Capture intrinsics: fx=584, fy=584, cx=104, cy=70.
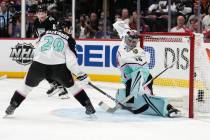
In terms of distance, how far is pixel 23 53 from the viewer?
10.3 metres

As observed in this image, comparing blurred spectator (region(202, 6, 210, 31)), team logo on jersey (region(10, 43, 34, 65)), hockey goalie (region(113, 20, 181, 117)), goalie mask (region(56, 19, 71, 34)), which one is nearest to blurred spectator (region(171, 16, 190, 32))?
blurred spectator (region(202, 6, 210, 31))

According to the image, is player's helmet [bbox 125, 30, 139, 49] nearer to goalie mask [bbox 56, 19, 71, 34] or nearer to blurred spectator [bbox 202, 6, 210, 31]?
goalie mask [bbox 56, 19, 71, 34]

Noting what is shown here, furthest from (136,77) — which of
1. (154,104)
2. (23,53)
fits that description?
(23,53)

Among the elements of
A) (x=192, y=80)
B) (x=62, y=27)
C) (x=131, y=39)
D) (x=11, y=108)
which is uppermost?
(x=62, y=27)

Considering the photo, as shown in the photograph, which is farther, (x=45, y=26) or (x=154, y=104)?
(x=45, y=26)

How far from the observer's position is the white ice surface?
475 cm

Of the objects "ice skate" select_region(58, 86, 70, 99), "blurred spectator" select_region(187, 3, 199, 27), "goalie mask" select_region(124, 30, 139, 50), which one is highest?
"blurred spectator" select_region(187, 3, 199, 27)

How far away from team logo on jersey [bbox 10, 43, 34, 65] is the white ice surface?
11.9 ft

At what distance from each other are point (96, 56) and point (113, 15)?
1.06 meters

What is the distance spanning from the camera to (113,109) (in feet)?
20.1

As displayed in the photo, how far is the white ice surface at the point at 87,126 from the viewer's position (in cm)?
475

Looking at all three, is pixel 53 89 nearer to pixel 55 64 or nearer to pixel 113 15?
pixel 55 64

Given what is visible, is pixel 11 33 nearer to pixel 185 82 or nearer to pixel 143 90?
pixel 185 82

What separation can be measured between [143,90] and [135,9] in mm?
4617
